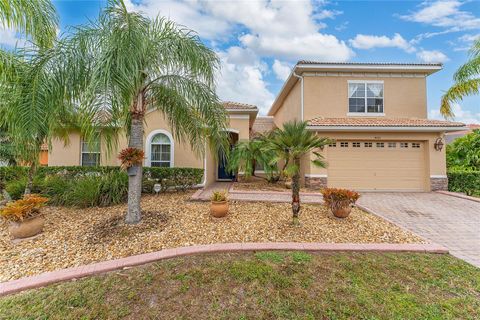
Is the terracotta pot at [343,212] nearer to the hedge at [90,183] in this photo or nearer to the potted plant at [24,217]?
the hedge at [90,183]

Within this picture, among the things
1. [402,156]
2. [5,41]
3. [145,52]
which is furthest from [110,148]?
[402,156]

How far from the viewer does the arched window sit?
11609mm

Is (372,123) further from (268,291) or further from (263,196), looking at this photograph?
(268,291)

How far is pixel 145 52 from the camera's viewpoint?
5.27 m

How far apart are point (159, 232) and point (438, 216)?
9.80 metres

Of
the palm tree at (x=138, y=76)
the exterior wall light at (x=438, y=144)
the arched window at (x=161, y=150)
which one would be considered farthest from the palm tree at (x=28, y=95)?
the exterior wall light at (x=438, y=144)

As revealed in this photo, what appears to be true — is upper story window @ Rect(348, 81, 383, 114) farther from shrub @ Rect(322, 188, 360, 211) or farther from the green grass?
the green grass

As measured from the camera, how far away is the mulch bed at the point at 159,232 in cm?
482

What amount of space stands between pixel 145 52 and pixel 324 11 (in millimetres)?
11461

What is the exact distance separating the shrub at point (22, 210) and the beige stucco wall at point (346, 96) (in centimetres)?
1299

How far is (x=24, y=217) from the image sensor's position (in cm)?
568

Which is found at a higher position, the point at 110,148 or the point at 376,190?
the point at 110,148

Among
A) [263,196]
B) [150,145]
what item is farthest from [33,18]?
[263,196]

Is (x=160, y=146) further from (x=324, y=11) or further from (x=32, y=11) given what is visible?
(x=324, y=11)
